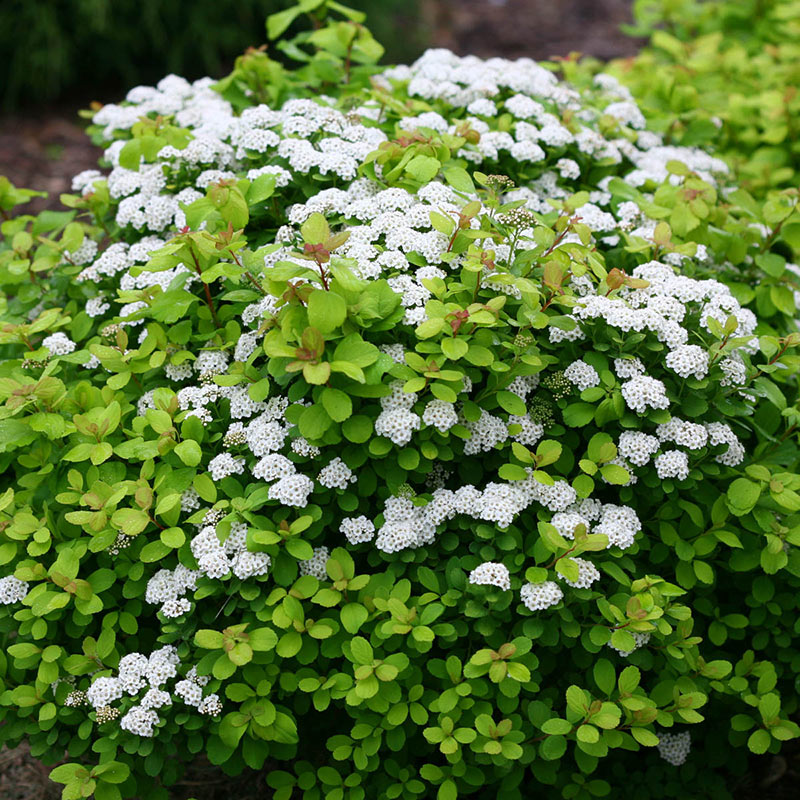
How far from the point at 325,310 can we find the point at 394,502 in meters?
0.51

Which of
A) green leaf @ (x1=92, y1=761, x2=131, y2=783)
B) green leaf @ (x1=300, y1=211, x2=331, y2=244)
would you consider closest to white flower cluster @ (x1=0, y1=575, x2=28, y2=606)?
green leaf @ (x1=92, y1=761, x2=131, y2=783)

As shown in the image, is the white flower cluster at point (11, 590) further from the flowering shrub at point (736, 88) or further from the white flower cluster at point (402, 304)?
the flowering shrub at point (736, 88)

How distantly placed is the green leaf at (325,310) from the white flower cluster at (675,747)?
57.8 inches

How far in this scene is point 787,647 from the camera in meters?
2.27

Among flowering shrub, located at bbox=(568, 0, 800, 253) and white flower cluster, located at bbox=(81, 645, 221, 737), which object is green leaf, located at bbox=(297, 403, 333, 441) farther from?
flowering shrub, located at bbox=(568, 0, 800, 253)

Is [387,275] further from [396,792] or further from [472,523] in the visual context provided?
[396,792]

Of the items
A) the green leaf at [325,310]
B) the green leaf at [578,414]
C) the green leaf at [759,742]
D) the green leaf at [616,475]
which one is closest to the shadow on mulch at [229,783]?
the green leaf at [759,742]

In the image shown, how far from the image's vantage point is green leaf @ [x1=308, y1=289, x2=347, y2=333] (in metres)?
1.83

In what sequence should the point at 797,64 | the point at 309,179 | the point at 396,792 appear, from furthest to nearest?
the point at 797,64 → the point at 309,179 → the point at 396,792

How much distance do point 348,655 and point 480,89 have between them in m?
1.94

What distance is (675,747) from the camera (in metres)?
2.30

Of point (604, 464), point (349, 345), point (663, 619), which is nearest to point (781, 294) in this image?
point (604, 464)

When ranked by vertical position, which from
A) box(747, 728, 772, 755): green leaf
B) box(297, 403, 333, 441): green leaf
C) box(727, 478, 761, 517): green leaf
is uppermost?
box(297, 403, 333, 441): green leaf

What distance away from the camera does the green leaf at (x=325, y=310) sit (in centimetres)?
183
